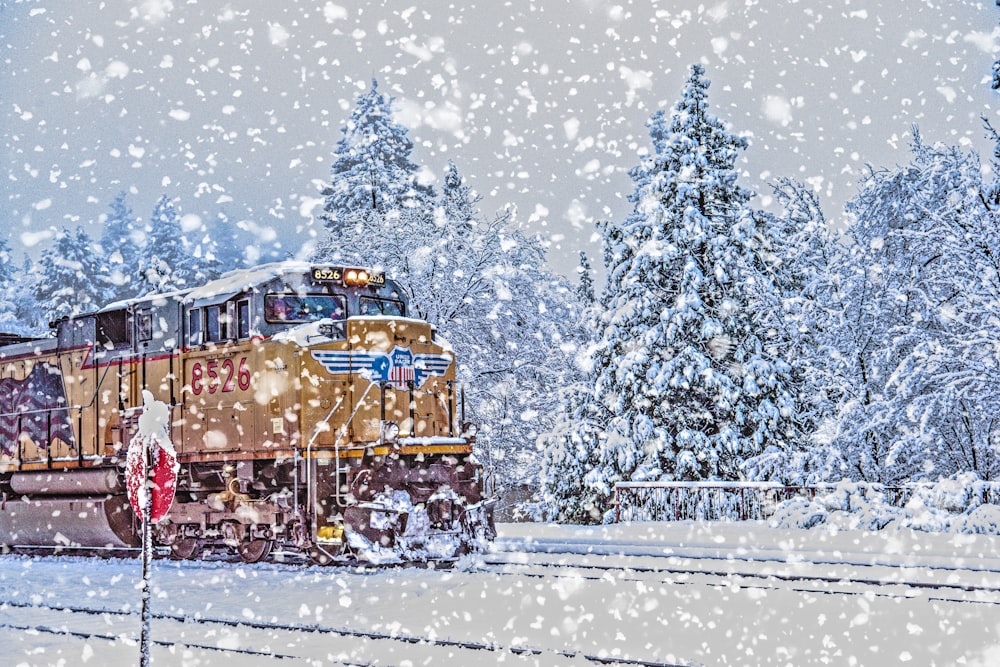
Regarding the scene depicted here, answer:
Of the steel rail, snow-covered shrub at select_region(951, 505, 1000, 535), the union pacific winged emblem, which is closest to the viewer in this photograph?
the steel rail

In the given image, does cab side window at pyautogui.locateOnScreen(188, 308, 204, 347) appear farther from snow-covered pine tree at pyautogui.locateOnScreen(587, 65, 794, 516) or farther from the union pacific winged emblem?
snow-covered pine tree at pyautogui.locateOnScreen(587, 65, 794, 516)

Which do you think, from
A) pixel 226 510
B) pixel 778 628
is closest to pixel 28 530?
pixel 226 510

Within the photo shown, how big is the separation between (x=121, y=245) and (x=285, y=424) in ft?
223

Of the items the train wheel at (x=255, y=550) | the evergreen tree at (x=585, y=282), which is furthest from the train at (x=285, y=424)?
the evergreen tree at (x=585, y=282)

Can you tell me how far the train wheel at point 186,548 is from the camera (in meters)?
15.6

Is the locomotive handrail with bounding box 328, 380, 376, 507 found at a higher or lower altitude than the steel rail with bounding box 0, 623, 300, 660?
higher

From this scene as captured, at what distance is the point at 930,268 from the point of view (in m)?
21.0

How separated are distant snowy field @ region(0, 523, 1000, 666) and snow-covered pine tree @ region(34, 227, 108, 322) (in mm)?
42867

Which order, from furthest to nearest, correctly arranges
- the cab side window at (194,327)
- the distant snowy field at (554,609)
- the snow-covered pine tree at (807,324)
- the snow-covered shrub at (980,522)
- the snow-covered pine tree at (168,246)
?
1. the snow-covered pine tree at (168,246)
2. the snow-covered pine tree at (807,324)
3. the snow-covered shrub at (980,522)
4. the cab side window at (194,327)
5. the distant snowy field at (554,609)

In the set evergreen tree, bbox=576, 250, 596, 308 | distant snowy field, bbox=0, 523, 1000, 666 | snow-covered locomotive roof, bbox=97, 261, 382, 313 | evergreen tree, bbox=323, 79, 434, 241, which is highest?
evergreen tree, bbox=323, 79, 434, 241


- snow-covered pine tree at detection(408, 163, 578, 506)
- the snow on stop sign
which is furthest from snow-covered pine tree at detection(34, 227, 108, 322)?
the snow on stop sign

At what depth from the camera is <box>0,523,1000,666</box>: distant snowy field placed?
27.3 feet

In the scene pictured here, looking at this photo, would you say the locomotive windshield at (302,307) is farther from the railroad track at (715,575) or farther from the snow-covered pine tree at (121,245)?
the snow-covered pine tree at (121,245)

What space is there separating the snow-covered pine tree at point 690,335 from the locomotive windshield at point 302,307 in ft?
39.4
